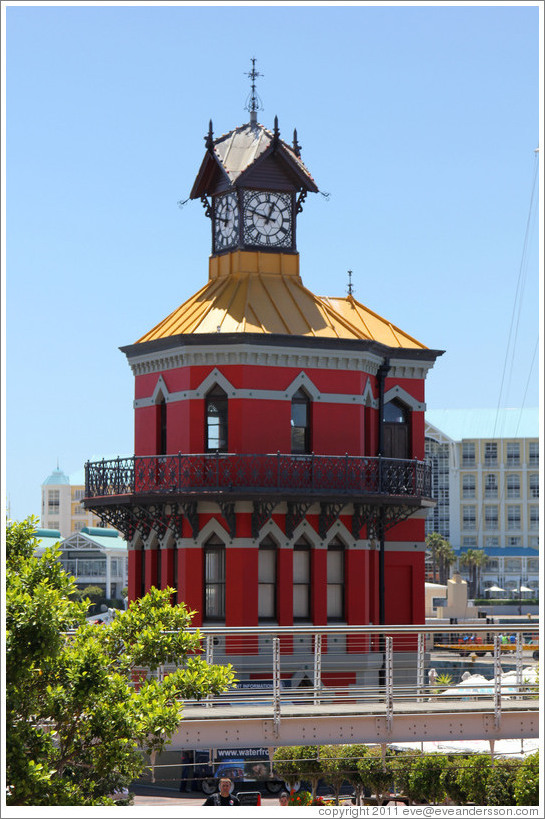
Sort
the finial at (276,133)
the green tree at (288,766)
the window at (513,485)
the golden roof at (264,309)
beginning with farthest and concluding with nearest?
the window at (513,485) → the finial at (276,133) → the golden roof at (264,309) → the green tree at (288,766)

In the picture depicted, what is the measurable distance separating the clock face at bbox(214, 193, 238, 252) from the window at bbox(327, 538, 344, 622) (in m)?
8.70

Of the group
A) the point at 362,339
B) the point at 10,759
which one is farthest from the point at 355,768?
the point at 10,759

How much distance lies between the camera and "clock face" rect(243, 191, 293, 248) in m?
37.9

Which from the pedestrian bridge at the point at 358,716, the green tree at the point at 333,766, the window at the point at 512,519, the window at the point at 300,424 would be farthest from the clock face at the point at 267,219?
the window at the point at 512,519

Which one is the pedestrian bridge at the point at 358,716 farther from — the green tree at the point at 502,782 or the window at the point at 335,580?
the window at the point at 335,580

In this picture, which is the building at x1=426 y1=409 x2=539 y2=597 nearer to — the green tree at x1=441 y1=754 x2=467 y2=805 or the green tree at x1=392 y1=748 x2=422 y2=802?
the green tree at x1=392 y1=748 x2=422 y2=802

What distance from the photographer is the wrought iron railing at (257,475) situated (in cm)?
3444

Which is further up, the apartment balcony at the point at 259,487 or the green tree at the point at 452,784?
the apartment balcony at the point at 259,487

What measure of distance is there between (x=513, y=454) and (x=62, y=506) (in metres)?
49.0

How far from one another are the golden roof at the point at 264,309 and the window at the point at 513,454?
9557 cm

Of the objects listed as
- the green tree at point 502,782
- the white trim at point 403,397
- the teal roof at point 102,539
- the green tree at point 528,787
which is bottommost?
the green tree at point 502,782

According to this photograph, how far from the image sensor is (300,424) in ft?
117

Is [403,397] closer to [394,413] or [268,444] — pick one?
[394,413]

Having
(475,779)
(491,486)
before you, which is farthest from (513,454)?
(475,779)
